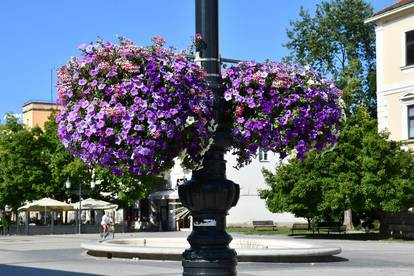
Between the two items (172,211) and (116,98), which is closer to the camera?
(116,98)

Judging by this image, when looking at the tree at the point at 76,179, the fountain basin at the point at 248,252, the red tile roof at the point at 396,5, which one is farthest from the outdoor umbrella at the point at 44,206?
the fountain basin at the point at 248,252

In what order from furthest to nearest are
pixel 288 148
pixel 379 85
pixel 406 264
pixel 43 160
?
pixel 43 160
pixel 379 85
pixel 406 264
pixel 288 148

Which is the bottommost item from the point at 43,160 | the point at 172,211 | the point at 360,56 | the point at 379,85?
the point at 172,211

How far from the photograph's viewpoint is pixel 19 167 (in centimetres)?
5541

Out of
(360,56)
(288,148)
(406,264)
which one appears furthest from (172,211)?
(288,148)

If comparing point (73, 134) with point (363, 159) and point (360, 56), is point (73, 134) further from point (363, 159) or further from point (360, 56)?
point (360, 56)

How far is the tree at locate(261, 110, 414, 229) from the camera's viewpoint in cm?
3466

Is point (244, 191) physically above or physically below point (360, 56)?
below

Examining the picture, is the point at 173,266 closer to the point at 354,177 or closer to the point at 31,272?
the point at 31,272

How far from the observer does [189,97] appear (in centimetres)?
561

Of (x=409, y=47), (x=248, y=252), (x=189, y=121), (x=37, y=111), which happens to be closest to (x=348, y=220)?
(x=409, y=47)

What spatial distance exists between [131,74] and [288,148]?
5.05ft

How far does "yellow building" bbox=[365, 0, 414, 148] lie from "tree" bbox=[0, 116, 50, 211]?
27430 mm

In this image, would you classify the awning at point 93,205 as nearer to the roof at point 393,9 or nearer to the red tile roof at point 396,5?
the roof at point 393,9
